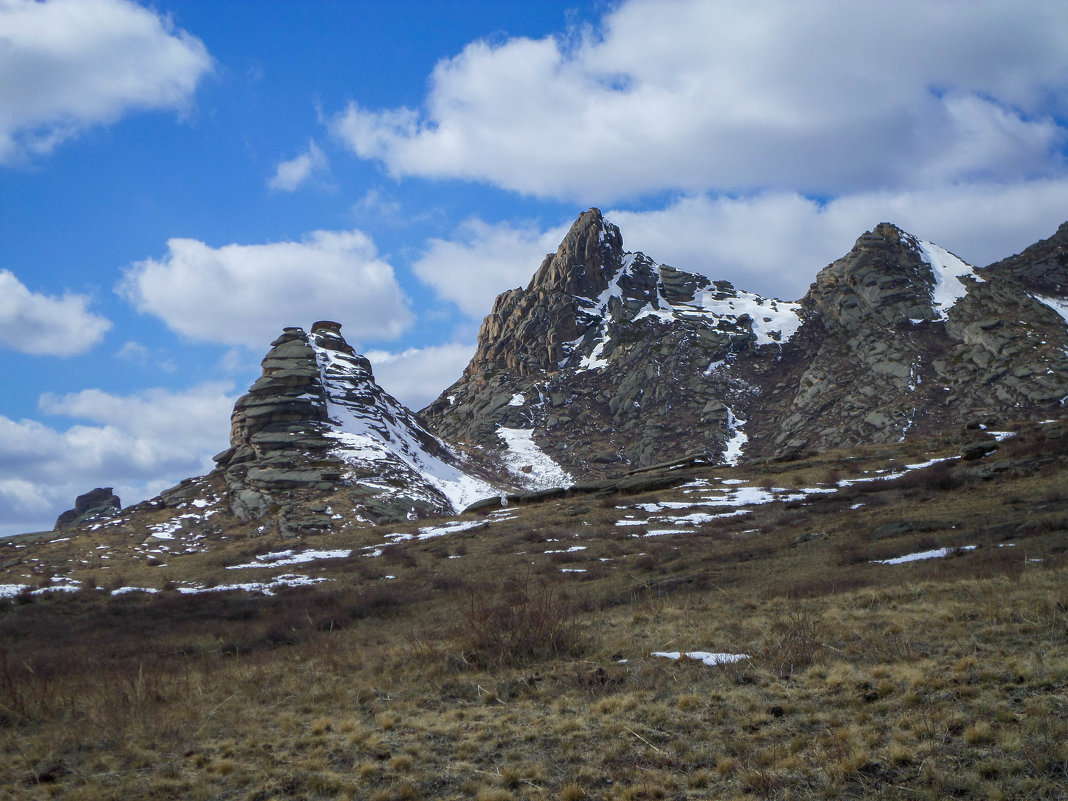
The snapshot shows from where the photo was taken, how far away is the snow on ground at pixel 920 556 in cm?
1812

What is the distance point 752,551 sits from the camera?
76.9ft

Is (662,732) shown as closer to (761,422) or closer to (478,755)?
(478,755)

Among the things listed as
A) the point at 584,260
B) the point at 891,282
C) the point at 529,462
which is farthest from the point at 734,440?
the point at 584,260

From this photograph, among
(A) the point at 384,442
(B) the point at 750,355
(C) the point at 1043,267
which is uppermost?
(C) the point at 1043,267

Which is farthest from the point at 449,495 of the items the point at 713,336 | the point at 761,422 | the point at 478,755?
the point at 713,336

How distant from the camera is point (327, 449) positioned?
199ft

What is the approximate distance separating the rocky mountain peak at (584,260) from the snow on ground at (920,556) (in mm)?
106882

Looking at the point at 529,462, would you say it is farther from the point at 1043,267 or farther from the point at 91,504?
the point at 1043,267

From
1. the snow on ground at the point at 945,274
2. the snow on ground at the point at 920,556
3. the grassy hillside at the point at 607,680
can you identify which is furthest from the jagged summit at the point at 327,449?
the snow on ground at the point at 945,274

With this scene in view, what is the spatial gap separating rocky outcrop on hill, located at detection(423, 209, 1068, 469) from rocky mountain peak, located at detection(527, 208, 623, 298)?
288 millimetres

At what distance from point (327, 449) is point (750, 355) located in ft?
235

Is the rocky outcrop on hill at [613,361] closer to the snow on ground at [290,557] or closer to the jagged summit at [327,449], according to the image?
the jagged summit at [327,449]

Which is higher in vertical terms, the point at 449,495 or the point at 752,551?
the point at 449,495

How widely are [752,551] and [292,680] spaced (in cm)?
1604
